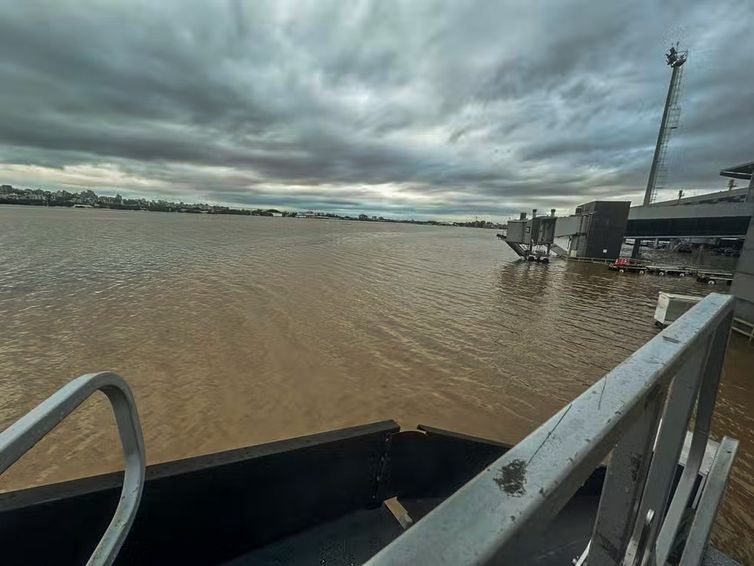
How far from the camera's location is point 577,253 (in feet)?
132

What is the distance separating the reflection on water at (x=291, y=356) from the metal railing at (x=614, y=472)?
432 cm

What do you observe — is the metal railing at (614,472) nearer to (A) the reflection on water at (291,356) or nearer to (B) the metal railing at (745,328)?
(A) the reflection on water at (291,356)

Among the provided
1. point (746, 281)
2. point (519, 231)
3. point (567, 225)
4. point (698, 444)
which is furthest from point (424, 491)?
point (567, 225)

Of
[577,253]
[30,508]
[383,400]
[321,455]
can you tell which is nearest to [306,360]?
[383,400]

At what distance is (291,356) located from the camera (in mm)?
8867

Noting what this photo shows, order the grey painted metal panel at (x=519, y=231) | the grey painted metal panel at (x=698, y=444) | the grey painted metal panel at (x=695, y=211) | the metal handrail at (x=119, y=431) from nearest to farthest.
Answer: the metal handrail at (x=119, y=431)
the grey painted metal panel at (x=698, y=444)
the grey painted metal panel at (x=519, y=231)
the grey painted metal panel at (x=695, y=211)

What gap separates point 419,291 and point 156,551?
51.8 ft

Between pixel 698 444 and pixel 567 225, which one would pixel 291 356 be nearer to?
pixel 698 444

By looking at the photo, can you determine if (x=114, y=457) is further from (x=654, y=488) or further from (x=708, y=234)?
(x=708, y=234)

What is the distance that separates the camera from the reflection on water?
5.82m

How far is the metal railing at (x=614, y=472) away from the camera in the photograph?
1.74ft

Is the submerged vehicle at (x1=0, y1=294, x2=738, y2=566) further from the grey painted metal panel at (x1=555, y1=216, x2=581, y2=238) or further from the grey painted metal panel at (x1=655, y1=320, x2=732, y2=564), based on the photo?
the grey painted metal panel at (x1=555, y1=216, x2=581, y2=238)

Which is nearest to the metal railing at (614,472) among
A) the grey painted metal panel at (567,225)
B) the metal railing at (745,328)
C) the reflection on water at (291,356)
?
the reflection on water at (291,356)

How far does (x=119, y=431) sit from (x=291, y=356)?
7.38 metres
